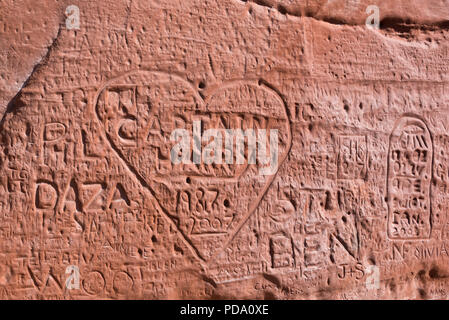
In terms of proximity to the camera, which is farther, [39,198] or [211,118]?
[211,118]

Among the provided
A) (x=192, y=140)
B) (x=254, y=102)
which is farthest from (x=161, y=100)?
(x=254, y=102)

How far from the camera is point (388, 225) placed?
107 inches

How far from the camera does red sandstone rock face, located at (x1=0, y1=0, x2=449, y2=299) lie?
231 cm

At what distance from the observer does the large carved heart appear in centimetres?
239

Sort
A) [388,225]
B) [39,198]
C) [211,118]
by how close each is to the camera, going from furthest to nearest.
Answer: [388,225] < [211,118] < [39,198]

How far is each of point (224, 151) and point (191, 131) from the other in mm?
189

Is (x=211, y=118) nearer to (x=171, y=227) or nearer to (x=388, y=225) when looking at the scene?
(x=171, y=227)

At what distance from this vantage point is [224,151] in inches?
97.9

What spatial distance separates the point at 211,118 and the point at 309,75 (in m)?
0.55

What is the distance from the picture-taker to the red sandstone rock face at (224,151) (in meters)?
2.31

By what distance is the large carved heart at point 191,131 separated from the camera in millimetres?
2387

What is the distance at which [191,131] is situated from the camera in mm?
2443

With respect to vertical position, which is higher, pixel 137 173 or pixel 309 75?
pixel 309 75

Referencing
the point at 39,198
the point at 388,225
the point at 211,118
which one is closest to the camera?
the point at 39,198
